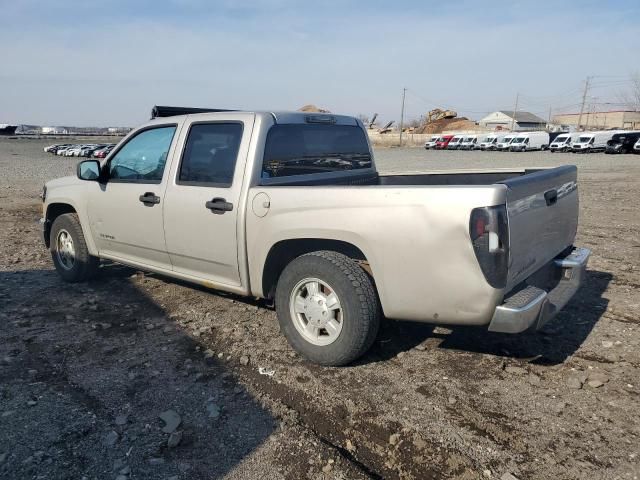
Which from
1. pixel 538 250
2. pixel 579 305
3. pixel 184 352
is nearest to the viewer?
pixel 538 250

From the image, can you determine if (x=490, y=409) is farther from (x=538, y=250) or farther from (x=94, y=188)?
(x=94, y=188)

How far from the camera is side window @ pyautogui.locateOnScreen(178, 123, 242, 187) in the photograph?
4.20 m

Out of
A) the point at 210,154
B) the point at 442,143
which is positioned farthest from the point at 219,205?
the point at 442,143

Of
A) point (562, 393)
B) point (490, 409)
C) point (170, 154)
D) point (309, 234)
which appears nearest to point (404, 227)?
point (309, 234)

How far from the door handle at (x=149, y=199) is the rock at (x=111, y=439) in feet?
7.15

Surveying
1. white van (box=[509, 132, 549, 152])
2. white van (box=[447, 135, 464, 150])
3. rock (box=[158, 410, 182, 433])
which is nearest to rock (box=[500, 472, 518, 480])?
rock (box=[158, 410, 182, 433])

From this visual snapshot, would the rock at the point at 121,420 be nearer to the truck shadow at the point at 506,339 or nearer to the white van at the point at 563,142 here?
the truck shadow at the point at 506,339

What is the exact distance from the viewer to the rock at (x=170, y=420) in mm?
3025

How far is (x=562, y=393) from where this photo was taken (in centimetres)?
339

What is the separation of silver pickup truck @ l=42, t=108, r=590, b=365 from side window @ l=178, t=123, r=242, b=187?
0.04 feet

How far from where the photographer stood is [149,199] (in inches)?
184

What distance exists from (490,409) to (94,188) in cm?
424

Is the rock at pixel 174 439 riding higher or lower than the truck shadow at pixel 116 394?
higher

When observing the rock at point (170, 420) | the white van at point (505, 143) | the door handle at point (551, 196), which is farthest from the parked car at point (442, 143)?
the rock at point (170, 420)
